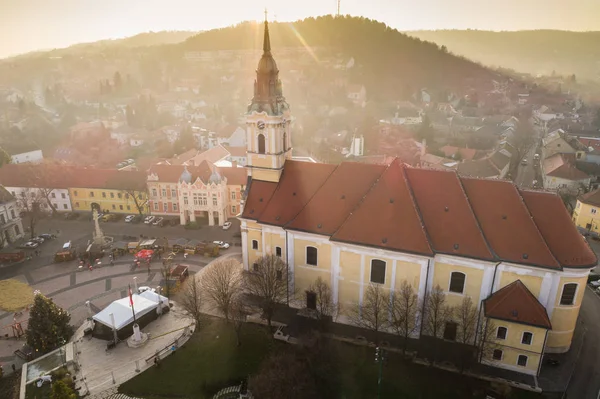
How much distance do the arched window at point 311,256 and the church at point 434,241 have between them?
89 millimetres

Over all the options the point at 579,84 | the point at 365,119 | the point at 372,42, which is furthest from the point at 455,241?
the point at 579,84

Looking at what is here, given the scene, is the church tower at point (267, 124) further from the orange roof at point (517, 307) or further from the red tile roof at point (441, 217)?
the orange roof at point (517, 307)

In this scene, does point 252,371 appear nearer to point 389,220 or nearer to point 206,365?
point 206,365

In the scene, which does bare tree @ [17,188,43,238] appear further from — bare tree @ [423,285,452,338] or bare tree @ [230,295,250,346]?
bare tree @ [423,285,452,338]

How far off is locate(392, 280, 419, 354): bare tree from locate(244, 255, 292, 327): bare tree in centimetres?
890

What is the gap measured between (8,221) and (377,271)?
4563 cm

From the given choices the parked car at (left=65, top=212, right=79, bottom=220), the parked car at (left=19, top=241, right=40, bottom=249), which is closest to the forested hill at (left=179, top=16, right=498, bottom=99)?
the parked car at (left=65, top=212, right=79, bottom=220)

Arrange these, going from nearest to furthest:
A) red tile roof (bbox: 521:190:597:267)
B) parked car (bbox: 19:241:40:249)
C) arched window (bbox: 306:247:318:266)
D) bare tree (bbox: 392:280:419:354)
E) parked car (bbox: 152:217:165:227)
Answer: red tile roof (bbox: 521:190:597:267) → bare tree (bbox: 392:280:419:354) → arched window (bbox: 306:247:318:266) → parked car (bbox: 19:241:40:249) → parked car (bbox: 152:217:165:227)

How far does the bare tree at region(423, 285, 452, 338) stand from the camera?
27.3 meters

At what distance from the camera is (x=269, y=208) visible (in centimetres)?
3347

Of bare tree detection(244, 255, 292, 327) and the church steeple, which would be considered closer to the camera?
bare tree detection(244, 255, 292, 327)

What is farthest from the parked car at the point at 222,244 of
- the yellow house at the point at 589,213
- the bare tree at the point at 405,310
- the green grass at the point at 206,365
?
the yellow house at the point at 589,213

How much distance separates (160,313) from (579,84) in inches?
8459

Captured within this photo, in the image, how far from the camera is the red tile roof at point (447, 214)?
87.7 feet
